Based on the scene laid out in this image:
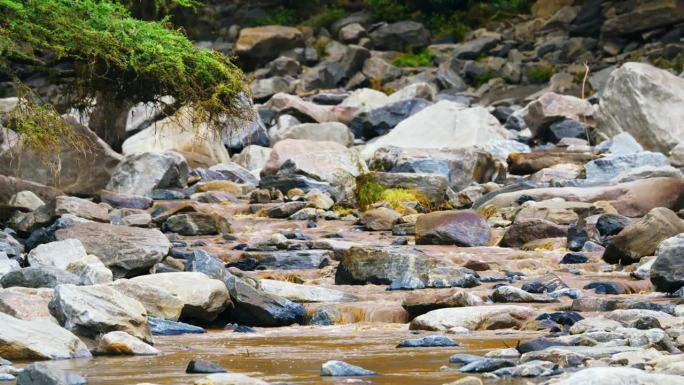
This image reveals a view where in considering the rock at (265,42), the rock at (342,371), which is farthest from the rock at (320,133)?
the rock at (342,371)

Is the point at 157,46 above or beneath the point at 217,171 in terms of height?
above

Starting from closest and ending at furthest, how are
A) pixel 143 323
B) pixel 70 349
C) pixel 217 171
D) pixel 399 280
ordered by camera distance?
pixel 70 349, pixel 143 323, pixel 399 280, pixel 217 171

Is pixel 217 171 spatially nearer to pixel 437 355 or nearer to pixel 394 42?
pixel 437 355

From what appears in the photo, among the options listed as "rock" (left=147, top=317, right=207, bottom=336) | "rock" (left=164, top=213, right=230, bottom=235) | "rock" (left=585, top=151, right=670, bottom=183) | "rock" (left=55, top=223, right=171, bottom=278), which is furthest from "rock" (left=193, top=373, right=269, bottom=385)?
"rock" (left=585, top=151, right=670, bottom=183)

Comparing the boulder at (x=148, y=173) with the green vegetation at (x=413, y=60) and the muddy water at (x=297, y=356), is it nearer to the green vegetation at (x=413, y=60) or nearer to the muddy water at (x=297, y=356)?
the muddy water at (x=297, y=356)

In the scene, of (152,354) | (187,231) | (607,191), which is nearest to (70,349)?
(152,354)

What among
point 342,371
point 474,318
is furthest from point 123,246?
point 342,371

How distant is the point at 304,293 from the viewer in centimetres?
859

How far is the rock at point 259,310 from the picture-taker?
7.74 metres

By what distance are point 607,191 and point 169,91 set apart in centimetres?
488

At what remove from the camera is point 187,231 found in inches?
503

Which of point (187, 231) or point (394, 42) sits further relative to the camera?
point (394, 42)

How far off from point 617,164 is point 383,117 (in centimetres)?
731

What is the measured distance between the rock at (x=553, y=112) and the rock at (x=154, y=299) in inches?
526
